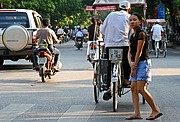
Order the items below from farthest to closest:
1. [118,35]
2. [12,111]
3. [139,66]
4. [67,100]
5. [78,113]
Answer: [67,100], [118,35], [12,111], [78,113], [139,66]

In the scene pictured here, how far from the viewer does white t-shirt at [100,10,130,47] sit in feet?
33.7

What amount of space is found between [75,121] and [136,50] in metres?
1.59

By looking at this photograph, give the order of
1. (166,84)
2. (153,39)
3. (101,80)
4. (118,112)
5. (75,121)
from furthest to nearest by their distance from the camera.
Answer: (153,39), (166,84), (101,80), (118,112), (75,121)

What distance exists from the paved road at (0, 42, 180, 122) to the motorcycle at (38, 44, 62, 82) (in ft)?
0.87

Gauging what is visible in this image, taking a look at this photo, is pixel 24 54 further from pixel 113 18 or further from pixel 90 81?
pixel 113 18

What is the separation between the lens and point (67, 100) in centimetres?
1143

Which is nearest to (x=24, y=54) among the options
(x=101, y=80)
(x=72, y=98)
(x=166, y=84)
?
(x=166, y=84)

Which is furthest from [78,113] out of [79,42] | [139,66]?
[79,42]

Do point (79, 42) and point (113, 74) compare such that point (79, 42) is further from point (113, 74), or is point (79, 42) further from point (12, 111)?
point (113, 74)

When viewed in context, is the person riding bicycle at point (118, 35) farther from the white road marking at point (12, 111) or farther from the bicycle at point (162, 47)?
the bicycle at point (162, 47)

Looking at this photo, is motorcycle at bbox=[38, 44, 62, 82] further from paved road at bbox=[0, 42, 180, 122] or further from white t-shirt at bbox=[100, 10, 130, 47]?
white t-shirt at bbox=[100, 10, 130, 47]

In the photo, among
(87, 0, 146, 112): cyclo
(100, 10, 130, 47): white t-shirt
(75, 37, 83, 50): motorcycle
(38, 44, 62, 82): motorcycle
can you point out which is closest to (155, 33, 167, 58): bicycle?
(38, 44, 62, 82): motorcycle

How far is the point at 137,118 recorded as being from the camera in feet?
29.5

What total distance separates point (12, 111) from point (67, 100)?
1760 mm
